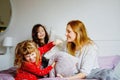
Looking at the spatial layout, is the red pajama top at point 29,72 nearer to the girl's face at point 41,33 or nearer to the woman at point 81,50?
the woman at point 81,50

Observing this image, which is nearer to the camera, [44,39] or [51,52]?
[51,52]

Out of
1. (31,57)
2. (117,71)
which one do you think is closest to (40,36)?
(31,57)

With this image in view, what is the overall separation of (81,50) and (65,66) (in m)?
0.23

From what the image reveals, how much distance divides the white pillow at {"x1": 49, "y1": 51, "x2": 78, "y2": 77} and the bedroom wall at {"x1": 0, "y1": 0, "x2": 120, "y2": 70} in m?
0.81

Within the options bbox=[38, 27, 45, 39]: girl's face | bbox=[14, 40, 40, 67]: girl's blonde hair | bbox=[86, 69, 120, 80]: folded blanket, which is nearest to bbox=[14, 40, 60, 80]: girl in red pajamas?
bbox=[14, 40, 40, 67]: girl's blonde hair

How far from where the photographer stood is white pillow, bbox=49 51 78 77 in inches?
76.6

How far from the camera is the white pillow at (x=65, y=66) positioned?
1.95m

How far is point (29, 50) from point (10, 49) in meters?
1.55

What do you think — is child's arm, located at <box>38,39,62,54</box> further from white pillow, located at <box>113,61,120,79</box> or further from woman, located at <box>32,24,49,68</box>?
white pillow, located at <box>113,61,120,79</box>

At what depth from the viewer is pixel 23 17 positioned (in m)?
3.26

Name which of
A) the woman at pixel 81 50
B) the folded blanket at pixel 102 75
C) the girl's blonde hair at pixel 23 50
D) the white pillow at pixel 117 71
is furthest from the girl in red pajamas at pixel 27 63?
the white pillow at pixel 117 71

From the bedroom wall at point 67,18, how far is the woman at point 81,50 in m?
0.65

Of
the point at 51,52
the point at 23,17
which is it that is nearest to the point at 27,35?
the point at 23,17

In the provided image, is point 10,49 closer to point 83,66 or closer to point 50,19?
point 50,19
